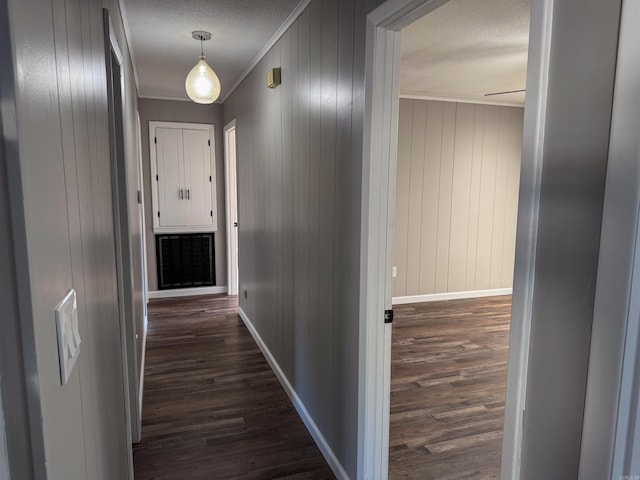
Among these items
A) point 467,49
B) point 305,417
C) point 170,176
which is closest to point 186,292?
point 170,176

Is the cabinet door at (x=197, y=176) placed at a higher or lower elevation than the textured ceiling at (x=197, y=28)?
lower

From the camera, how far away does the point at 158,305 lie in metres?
5.25

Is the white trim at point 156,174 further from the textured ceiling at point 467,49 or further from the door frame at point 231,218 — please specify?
the textured ceiling at point 467,49

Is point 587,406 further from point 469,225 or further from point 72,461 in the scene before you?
point 469,225

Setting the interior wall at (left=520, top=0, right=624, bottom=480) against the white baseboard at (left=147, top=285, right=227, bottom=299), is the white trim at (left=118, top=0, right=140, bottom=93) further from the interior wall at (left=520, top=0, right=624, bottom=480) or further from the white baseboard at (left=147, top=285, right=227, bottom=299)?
the white baseboard at (left=147, top=285, right=227, bottom=299)

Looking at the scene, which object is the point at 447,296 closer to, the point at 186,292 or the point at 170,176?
the point at 186,292

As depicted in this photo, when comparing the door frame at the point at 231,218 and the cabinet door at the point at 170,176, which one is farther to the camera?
the door frame at the point at 231,218

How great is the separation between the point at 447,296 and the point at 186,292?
3576 millimetres

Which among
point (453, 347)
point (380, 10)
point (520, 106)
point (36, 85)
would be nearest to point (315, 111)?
point (380, 10)

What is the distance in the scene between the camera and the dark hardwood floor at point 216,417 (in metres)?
2.28

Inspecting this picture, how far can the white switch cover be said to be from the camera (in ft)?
2.12

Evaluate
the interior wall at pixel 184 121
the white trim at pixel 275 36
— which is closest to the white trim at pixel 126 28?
the white trim at pixel 275 36

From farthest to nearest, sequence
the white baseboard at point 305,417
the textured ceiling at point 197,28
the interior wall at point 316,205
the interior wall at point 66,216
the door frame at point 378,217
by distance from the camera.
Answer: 1. the textured ceiling at point 197,28
2. the white baseboard at point 305,417
3. the interior wall at point 316,205
4. the door frame at point 378,217
5. the interior wall at point 66,216

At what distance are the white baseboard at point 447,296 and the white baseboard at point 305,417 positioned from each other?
7.45ft
